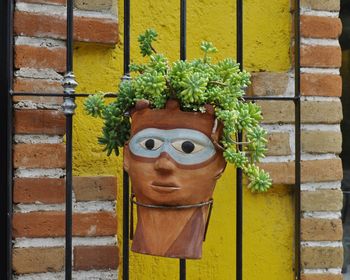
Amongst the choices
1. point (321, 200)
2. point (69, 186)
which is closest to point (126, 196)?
point (69, 186)

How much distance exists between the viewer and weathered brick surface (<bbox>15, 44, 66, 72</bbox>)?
147cm

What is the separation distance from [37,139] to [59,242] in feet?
0.81

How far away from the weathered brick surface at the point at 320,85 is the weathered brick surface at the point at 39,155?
0.65m

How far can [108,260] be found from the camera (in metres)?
1.52

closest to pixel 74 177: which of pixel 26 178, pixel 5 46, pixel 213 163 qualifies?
pixel 26 178

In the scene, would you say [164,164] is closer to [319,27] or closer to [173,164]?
[173,164]

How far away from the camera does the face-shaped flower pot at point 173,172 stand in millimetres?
1109

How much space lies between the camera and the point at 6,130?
1440 mm

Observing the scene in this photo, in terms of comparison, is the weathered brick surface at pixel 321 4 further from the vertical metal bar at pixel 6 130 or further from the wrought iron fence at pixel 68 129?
the vertical metal bar at pixel 6 130

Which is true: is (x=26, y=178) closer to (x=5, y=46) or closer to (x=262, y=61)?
(x=5, y=46)

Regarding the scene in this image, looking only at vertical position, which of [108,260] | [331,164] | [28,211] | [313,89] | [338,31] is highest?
[338,31]

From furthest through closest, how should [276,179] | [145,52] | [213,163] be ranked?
1. [276,179]
2. [145,52]
3. [213,163]

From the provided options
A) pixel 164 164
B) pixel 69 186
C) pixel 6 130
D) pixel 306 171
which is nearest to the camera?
pixel 164 164

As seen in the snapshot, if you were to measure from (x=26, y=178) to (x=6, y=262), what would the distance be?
201mm
